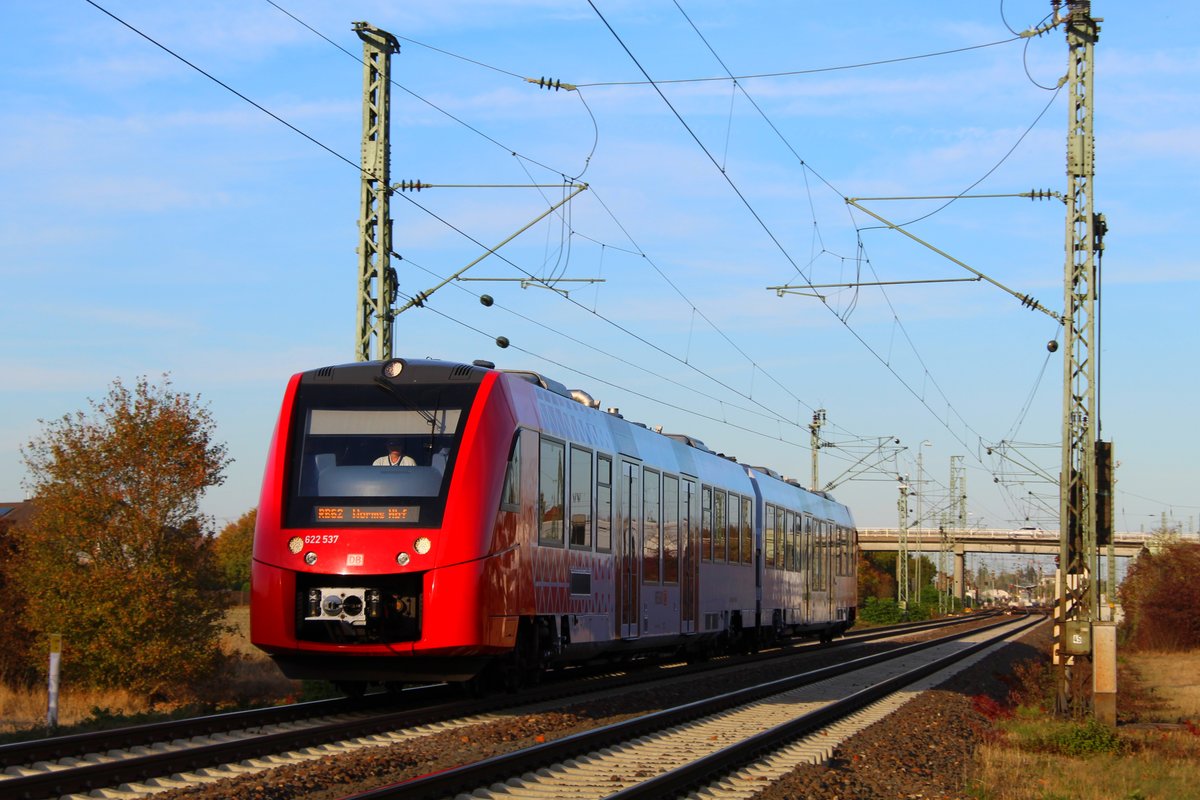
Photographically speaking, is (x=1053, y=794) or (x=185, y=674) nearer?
(x=1053, y=794)

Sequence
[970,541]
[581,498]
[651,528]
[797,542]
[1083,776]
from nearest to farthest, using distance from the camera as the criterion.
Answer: [1083,776] → [581,498] → [651,528] → [797,542] → [970,541]

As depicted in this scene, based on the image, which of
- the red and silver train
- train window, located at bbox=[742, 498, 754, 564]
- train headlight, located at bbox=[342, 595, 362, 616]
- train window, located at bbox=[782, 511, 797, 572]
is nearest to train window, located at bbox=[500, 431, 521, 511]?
the red and silver train

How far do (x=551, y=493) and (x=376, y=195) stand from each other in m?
6.36

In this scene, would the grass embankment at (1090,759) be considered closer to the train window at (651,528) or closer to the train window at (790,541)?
the train window at (651,528)

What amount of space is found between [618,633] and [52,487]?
26018 millimetres

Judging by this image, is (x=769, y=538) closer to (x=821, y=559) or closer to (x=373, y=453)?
(x=821, y=559)

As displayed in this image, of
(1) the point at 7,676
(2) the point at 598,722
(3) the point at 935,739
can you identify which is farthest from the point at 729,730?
(1) the point at 7,676

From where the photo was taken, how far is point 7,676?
41.6 metres

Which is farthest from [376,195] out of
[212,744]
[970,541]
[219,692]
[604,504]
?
[970,541]

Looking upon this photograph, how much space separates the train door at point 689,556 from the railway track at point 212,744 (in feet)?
24.3

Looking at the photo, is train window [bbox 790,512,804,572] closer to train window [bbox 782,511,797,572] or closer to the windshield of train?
train window [bbox 782,511,797,572]

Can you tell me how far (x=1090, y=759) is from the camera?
15477mm

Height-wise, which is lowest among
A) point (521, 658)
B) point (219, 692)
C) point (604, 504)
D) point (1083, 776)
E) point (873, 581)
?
point (219, 692)

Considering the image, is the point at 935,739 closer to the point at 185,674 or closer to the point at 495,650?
the point at 495,650
